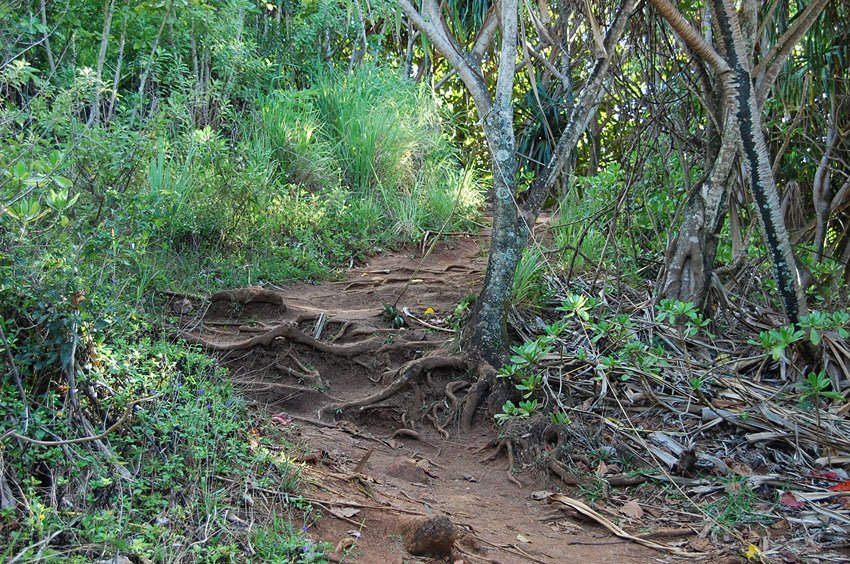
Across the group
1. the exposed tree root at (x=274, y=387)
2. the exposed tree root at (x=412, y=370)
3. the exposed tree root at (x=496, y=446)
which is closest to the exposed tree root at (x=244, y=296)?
the exposed tree root at (x=274, y=387)

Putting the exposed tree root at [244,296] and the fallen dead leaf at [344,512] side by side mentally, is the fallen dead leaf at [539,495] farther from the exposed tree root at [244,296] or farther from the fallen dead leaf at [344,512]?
the exposed tree root at [244,296]

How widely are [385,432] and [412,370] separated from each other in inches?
16.9

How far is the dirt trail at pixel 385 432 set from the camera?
3.26 meters

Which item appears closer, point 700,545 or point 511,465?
point 700,545

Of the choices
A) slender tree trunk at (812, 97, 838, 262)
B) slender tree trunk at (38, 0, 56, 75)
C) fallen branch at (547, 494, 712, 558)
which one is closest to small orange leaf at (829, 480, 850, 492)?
fallen branch at (547, 494, 712, 558)

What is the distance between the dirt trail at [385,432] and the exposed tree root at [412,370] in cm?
5

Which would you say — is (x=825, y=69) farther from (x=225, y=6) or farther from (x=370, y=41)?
(x=370, y=41)

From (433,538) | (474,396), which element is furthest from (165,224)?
(433,538)

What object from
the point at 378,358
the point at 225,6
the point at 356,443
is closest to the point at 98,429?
the point at 356,443

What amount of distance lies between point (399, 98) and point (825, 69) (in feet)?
17.0

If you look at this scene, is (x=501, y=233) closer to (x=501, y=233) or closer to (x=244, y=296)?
(x=501, y=233)

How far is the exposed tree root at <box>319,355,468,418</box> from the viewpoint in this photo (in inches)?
184

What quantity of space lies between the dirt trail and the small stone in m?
0.06

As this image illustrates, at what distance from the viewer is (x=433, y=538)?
117 inches
